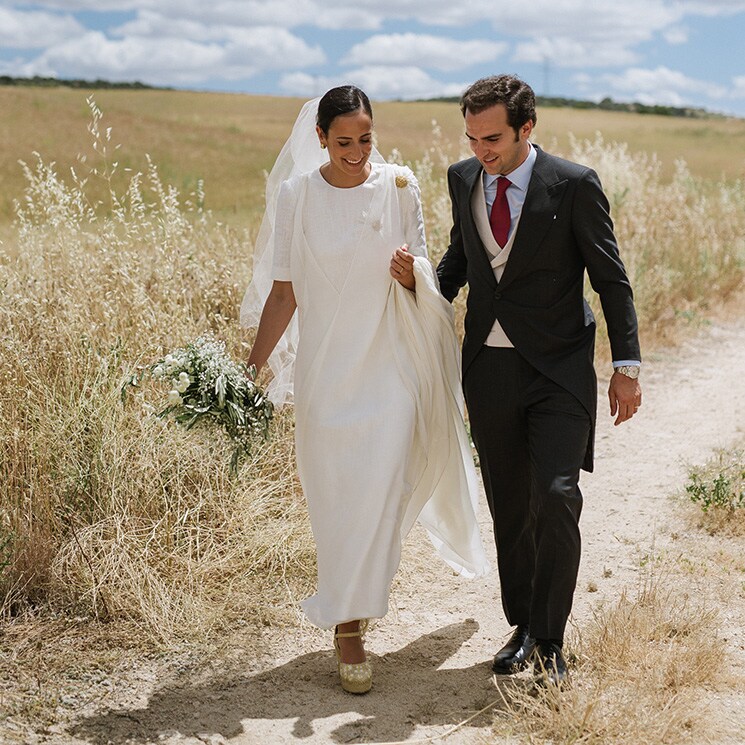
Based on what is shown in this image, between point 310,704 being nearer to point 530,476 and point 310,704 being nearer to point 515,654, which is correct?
point 515,654

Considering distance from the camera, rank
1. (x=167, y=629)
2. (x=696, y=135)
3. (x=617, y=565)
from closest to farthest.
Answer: (x=167, y=629) → (x=617, y=565) → (x=696, y=135)

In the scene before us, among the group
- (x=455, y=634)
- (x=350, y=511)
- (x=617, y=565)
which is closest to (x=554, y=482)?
(x=350, y=511)

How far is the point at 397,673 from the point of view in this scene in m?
4.46

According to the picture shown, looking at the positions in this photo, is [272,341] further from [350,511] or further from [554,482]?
[554,482]

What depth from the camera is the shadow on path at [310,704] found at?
13.0 ft

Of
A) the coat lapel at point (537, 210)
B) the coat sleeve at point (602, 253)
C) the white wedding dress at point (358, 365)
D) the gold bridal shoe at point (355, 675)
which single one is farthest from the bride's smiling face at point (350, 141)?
the gold bridal shoe at point (355, 675)

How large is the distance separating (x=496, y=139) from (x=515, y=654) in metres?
2.11

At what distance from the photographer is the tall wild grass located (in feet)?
15.6

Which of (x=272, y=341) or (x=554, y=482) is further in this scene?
(x=272, y=341)

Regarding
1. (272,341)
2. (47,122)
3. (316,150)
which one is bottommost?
(272,341)

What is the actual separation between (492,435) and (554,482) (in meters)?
0.41

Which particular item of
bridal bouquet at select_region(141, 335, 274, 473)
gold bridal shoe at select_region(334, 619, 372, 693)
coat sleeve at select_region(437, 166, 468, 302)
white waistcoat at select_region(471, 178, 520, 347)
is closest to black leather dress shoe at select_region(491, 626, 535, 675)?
gold bridal shoe at select_region(334, 619, 372, 693)

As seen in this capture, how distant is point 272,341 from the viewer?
4367 millimetres

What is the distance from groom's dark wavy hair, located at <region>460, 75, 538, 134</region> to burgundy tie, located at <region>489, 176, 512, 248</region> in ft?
0.77
